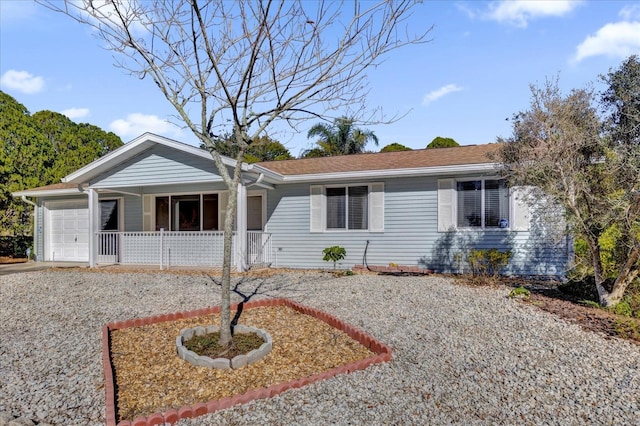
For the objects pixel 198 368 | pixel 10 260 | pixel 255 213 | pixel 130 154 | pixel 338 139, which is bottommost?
pixel 10 260

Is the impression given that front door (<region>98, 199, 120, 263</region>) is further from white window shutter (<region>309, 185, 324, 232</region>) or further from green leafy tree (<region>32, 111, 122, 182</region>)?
green leafy tree (<region>32, 111, 122, 182</region>)

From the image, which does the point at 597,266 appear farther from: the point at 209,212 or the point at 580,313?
the point at 209,212

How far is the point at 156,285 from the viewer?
8.48 metres

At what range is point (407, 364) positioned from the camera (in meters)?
4.17

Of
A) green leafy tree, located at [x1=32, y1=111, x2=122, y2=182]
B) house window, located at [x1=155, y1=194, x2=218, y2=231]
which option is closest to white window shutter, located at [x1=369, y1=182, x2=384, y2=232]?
house window, located at [x1=155, y1=194, x2=218, y2=231]

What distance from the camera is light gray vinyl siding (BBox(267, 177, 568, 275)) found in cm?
998

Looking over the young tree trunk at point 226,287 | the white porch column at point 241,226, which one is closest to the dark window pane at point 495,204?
the white porch column at point 241,226

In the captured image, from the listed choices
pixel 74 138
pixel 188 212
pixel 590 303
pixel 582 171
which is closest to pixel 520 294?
pixel 590 303

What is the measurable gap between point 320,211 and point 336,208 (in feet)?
1.50

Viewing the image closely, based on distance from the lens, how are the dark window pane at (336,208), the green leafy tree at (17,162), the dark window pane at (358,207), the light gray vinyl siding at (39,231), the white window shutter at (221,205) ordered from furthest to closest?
the green leafy tree at (17,162)
the light gray vinyl siding at (39,231)
the white window shutter at (221,205)
the dark window pane at (336,208)
the dark window pane at (358,207)

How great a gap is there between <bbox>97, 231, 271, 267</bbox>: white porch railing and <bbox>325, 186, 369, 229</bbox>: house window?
211 cm

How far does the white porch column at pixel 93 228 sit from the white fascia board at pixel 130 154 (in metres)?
0.60

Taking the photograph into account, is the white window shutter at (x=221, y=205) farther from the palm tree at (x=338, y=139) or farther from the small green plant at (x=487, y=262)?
the palm tree at (x=338, y=139)

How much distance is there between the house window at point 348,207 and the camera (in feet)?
37.3
